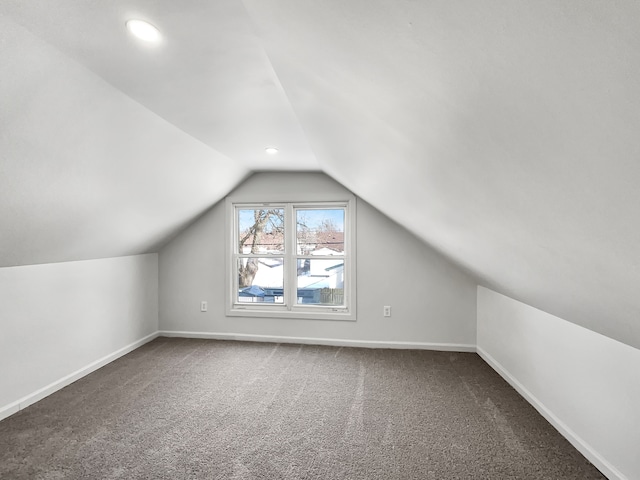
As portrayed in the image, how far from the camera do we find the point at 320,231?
445cm

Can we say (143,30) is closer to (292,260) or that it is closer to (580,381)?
(580,381)

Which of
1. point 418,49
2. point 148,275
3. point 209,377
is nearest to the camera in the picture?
point 418,49

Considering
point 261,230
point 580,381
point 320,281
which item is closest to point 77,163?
point 261,230

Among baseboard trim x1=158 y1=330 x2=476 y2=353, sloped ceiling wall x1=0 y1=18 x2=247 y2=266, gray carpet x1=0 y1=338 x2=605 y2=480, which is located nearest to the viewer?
sloped ceiling wall x1=0 y1=18 x2=247 y2=266

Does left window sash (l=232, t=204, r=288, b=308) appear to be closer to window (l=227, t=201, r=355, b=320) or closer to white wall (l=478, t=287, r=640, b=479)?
window (l=227, t=201, r=355, b=320)

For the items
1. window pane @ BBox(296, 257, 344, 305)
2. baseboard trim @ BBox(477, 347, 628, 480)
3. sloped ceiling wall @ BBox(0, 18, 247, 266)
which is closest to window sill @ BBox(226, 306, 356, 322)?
window pane @ BBox(296, 257, 344, 305)

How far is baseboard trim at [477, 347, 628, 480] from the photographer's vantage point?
194 centimetres

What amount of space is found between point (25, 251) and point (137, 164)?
1044 mm

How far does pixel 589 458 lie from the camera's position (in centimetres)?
208

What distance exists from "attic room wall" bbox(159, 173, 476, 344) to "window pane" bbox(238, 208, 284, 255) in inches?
9.6

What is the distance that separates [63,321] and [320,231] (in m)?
2.73

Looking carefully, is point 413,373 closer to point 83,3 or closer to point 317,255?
point 317,255

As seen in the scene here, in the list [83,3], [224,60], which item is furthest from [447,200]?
[83,3]

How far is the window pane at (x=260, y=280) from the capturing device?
4.56 meters
